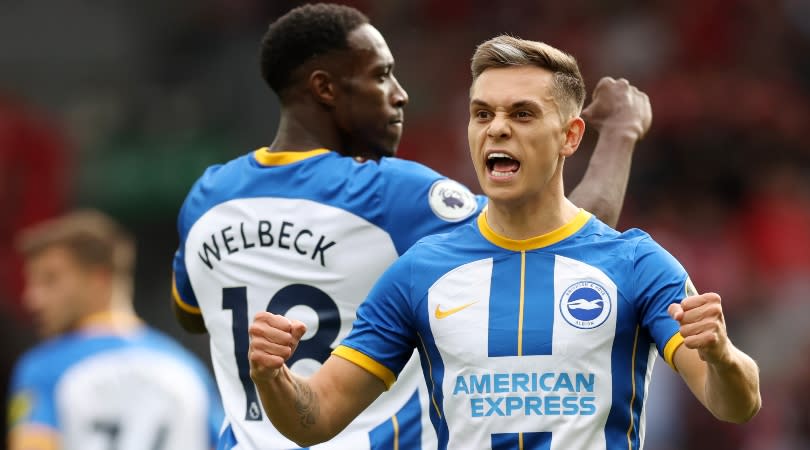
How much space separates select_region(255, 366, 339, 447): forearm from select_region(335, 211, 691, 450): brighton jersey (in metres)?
0.19

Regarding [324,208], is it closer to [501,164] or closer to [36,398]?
[501,164]

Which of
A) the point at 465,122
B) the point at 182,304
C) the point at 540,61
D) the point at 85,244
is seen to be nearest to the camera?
the point at 540,61

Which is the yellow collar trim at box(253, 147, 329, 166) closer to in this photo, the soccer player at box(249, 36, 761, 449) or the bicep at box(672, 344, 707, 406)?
the soccer player at box(249, 36, 761, 449)

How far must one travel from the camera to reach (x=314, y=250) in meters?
4.52

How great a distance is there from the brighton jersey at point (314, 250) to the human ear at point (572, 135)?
30.7 inches

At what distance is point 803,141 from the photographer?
12.2 m

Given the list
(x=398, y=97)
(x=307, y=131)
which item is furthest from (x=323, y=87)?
(x=398, y=97)

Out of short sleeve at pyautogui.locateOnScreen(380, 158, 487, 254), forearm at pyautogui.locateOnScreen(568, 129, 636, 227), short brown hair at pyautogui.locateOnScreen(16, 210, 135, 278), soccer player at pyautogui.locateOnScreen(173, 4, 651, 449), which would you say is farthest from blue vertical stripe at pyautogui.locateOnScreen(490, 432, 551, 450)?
short brown hair at pyautogui.locateOnScreen(16, 210, 135, 278)

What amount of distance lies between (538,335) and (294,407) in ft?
2.03

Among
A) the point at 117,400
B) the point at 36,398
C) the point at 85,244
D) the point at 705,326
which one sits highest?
the point at 705,326

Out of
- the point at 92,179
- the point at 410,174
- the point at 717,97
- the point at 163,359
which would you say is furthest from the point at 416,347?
the point at 92,179

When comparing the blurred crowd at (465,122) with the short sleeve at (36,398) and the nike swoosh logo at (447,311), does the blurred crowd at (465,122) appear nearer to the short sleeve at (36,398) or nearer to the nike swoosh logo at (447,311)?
the short sleeve at (36,398)

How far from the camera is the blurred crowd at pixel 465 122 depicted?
35.8 ft

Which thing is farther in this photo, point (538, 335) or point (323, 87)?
point (323, 87)
